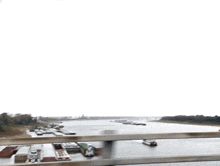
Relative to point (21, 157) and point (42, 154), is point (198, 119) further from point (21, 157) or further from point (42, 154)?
point (21, 157)

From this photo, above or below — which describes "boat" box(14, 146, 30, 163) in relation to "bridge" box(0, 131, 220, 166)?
below

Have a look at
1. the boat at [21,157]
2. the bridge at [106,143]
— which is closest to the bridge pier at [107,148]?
the bridge at [106,143]

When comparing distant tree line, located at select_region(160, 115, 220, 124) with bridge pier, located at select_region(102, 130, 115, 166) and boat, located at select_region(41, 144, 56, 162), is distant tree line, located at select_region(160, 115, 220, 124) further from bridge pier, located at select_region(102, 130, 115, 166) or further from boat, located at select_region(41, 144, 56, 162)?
bridge pier, located at select_region(102, 130, 115, 166)

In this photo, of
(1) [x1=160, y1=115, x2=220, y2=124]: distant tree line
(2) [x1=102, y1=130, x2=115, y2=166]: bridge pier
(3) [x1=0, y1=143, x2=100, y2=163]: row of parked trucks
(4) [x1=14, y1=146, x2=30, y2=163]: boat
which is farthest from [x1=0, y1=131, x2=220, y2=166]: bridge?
(1) [x1=160, y1=115, x2=220, y2=124]: distant tree line

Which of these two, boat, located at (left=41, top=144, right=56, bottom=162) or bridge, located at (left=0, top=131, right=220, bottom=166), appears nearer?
bridge, located at (left=0, top=131, right=220, bottom=166)

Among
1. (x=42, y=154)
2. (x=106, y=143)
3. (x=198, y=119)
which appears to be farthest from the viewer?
(x=198, y=119)

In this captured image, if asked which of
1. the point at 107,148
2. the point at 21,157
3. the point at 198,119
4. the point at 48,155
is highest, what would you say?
the point at 107,148

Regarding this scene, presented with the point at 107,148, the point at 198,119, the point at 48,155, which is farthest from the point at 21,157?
the point at 198,119

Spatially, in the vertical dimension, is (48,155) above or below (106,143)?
below

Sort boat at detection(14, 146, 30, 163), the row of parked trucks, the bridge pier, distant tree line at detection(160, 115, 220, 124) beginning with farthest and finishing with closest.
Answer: distant tree line at detection(160, 115, 220, 124)
boat at detection(14, 146, 30, 163)
the row of parked trucks
the bridge pier

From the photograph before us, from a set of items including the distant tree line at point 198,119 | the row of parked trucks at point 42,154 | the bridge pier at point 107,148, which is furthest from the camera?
the distant tree line at point 198,119

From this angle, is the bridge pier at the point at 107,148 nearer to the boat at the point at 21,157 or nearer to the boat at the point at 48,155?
the boat at the point at 48,155

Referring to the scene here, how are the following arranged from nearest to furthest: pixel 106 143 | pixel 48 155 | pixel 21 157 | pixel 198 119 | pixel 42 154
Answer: pixel 106 143 < pixel 48 155 < pixel 42 154 < pixel 21 157 < pixel 198 119

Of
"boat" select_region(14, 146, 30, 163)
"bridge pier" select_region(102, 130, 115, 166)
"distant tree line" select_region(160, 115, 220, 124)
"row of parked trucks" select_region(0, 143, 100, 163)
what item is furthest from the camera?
"distant tree line" select_region(160, 115, 220, 124)
